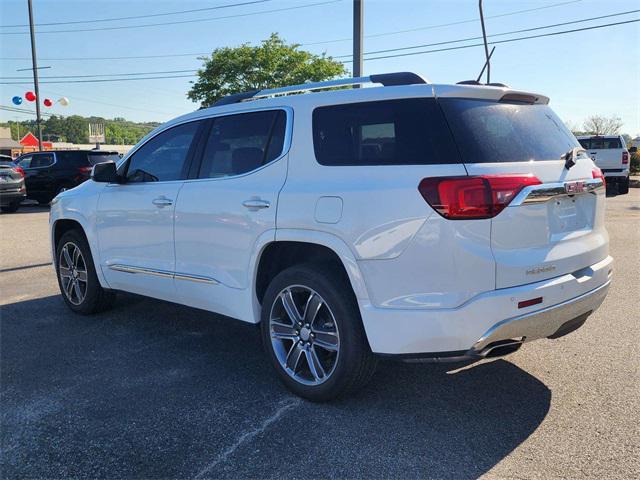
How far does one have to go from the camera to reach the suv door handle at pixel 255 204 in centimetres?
363

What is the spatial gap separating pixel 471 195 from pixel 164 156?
2.79 meters

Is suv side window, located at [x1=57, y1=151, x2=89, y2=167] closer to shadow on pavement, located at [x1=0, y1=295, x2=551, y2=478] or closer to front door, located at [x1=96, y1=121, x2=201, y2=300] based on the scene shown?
front door, located at [x1=96, y1=121, x2=201, y2=300]

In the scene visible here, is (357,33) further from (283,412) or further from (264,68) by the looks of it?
(264,68)

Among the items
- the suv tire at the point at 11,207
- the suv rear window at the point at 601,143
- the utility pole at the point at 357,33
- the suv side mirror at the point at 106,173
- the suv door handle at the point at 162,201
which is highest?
the utility pole at the point at 357,33

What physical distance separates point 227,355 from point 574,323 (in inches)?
99.0

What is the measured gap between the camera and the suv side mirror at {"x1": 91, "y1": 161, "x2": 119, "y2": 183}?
16.0 feet

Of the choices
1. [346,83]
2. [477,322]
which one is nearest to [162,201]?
[346,83]

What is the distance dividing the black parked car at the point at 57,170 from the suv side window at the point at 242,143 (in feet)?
45.9

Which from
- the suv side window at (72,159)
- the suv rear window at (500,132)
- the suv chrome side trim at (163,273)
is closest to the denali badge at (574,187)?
the suv rear window at (500,132)

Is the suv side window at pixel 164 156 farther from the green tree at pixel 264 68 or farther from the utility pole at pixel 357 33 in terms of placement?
the green tree at pixel 264 68

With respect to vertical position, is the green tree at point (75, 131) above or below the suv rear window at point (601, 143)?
above

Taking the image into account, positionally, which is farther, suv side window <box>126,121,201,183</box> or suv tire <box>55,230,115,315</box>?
suv tire <box>55,230,115,315</box>

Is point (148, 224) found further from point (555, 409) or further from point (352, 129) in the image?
point (555, 409)

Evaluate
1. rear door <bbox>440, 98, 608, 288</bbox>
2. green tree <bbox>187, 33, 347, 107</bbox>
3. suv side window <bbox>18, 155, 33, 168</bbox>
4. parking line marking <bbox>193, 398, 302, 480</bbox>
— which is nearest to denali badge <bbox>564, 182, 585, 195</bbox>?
rear door <bbox>440, 98, 608, 288</bbox>
